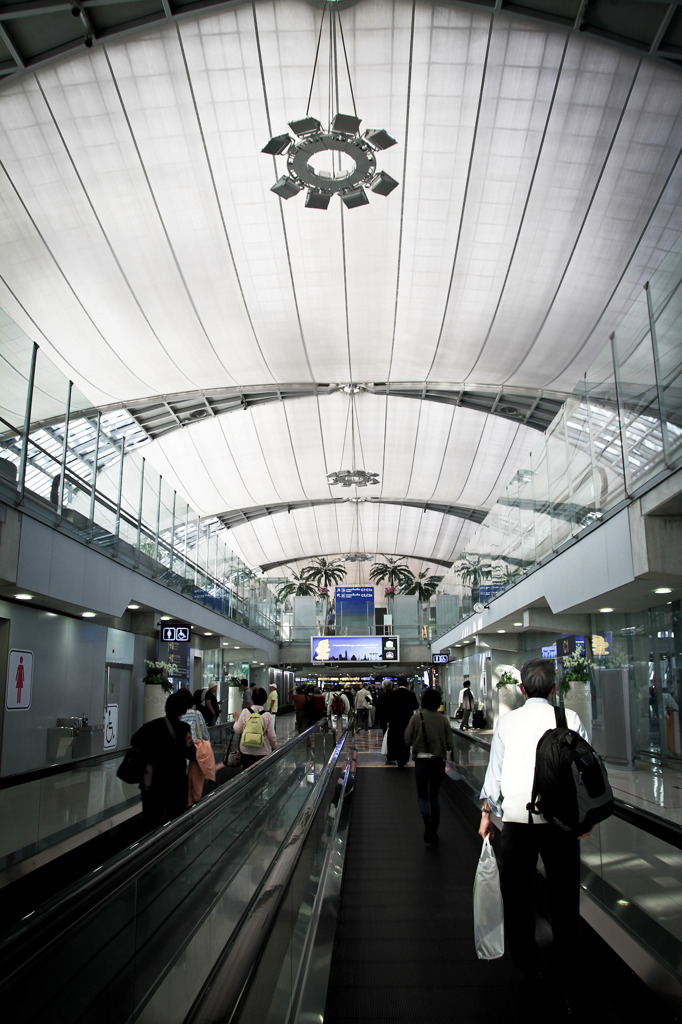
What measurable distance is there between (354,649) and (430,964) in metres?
44.2

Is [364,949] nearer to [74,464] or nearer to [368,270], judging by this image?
[74,464]

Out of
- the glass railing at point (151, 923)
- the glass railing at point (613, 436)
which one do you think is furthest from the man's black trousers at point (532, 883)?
Result: the glass railing at point (613, 436)

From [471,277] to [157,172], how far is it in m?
9.94

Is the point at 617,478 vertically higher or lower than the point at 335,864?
higher

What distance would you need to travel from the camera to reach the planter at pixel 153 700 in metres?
18.8

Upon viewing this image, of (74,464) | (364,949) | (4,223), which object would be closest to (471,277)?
(4,223)

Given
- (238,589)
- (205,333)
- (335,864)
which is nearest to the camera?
(335,864)

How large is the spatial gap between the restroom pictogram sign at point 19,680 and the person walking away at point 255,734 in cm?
381

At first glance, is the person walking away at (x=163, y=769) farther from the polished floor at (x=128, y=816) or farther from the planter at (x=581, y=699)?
the planter at (x=581, y=699)

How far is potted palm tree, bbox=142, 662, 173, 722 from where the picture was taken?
62.1ft

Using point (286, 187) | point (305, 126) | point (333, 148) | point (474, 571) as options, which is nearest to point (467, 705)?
point (474, 571)

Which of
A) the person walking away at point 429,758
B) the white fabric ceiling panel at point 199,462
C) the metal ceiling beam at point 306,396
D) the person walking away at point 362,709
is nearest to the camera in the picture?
the person walking away at point 429,758

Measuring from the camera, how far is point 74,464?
12.7 meters

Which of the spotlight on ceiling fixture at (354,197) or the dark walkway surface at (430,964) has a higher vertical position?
the spotlight on ceiling fixture at (354,197)
